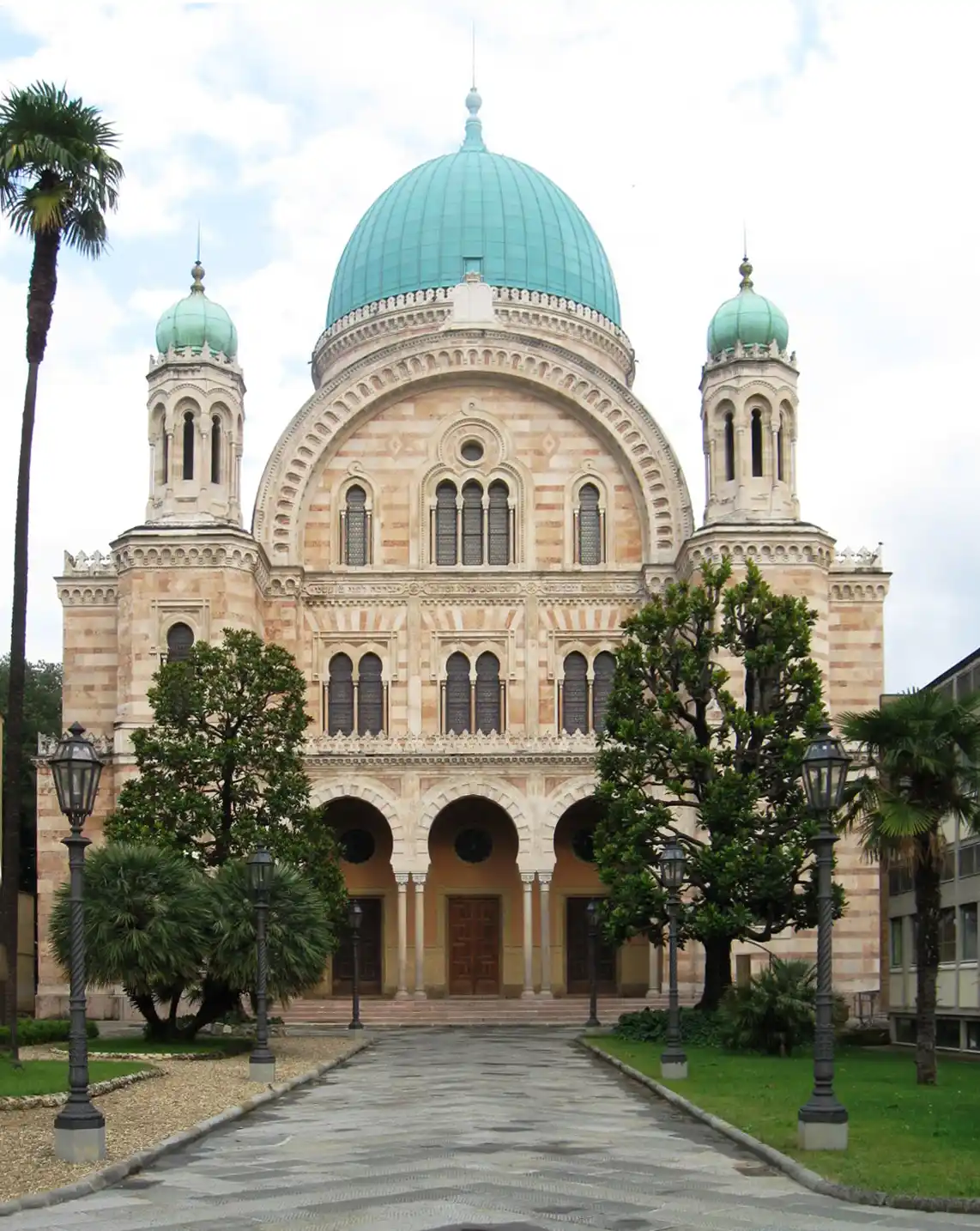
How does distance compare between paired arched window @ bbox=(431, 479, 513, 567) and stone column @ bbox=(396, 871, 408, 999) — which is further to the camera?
paired arched window @ bbox=(431, 479, 513, 567)

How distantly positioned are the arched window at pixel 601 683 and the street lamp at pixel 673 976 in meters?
19.9

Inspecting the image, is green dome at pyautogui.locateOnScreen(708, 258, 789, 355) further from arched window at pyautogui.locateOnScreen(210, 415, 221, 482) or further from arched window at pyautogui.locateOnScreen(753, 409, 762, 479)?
arched window at pyautogui.locateOnScreen(210, 415, 221, 482)

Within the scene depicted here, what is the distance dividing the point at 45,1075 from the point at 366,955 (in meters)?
25.6

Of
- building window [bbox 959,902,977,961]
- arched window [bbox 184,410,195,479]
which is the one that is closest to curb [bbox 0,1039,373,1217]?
building window [bbox 959,902,977,961]

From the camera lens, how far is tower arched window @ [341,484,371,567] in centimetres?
5150

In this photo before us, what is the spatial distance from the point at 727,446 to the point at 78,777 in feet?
108

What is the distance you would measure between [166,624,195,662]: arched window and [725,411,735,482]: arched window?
15.2m

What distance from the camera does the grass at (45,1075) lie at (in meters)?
23.1

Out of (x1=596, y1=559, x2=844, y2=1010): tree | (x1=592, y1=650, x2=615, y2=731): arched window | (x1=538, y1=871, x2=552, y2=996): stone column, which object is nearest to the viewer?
(x1=596, y1=559, x2=844, y2=1010): tree

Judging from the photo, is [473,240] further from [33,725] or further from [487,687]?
[33,725]

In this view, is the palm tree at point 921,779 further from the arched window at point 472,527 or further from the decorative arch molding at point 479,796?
the arched window at point 472,527

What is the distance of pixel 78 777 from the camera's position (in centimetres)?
1912

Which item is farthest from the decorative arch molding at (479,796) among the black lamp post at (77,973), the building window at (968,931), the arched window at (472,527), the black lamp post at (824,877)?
the black lamp post at (77,973)

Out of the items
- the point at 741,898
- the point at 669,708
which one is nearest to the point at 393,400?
the point at 669,708
